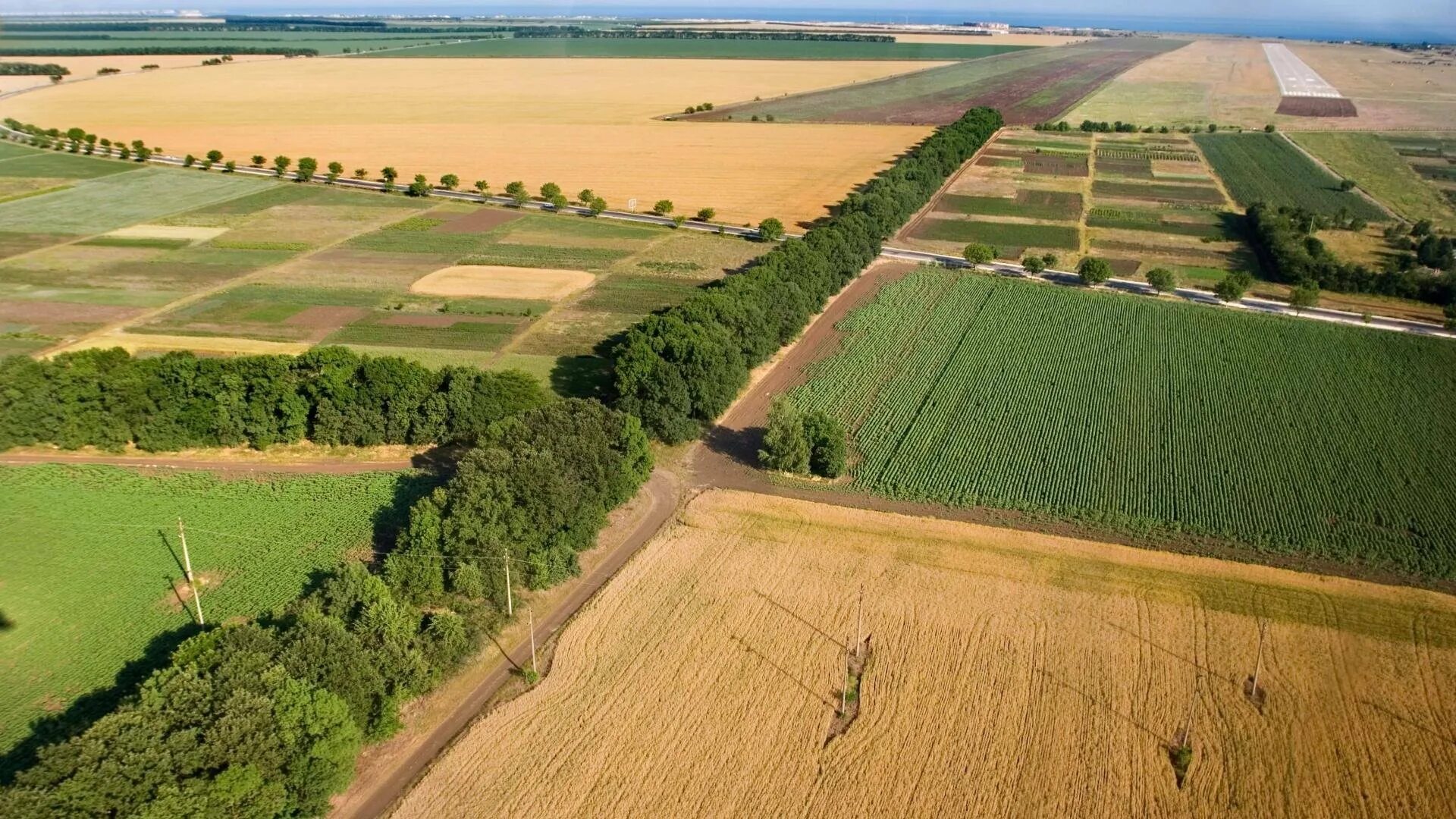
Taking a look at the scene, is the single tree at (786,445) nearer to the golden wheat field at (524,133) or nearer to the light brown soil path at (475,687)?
the light brown soil path at (475,687)

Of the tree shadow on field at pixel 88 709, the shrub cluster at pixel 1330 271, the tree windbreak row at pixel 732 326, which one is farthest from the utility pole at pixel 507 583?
the shrub cluster at pixel 1330 271

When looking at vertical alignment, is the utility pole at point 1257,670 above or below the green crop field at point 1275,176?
below

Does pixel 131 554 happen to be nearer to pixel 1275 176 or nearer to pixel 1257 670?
pixel 1257 670

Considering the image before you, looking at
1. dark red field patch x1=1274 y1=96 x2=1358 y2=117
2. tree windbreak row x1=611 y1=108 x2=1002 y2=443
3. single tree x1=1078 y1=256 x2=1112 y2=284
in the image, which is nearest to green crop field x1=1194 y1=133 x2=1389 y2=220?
dark red field patch x1=1274 y1=96 x2=1358 y2=117

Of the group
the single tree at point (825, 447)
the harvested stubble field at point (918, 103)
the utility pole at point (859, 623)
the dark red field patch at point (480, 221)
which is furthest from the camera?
the harvested stubble field at point (918, 103)

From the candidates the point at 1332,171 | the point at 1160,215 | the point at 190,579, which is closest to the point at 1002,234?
the point at 1160,215

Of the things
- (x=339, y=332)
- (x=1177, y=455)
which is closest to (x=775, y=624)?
(x=1177, y=455)
